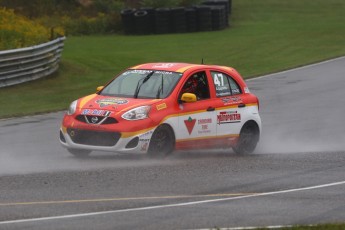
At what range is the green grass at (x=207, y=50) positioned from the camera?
2709 centimetres

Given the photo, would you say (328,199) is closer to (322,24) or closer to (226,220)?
(226,220)

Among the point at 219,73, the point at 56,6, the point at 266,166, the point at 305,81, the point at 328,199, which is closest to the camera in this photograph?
the point at 328,199

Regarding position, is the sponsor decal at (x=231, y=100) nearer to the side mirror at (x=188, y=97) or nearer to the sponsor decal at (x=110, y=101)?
the side mirror at (x=188, y=97)

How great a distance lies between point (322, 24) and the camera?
45656 mm

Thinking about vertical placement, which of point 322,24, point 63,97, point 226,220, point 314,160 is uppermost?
point 226,220

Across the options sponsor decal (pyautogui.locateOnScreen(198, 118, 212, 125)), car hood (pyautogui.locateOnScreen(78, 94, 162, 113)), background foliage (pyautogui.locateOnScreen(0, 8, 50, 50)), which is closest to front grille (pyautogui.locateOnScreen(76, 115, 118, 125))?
car hood (pyautogui.locateOnScreen(78, 94, 162, 113))

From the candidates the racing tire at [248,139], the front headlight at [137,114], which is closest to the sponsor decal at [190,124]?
the front headlight at [137,114]

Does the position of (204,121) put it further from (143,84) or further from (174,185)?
(174,185)

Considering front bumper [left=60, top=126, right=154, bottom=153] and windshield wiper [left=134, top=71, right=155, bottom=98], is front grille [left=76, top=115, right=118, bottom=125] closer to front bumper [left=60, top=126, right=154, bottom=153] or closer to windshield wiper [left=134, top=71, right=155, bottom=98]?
front bumper [left=60, top=126, right=154, bottom=153]

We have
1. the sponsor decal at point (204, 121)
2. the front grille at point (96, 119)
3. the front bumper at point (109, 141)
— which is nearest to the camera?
the front bumper at point (109, 141)

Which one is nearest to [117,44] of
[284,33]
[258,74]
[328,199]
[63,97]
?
[284,33]

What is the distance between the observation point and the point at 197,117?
1636cm

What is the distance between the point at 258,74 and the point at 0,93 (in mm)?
8536

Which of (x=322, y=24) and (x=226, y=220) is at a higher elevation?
(x=226, y=220)
